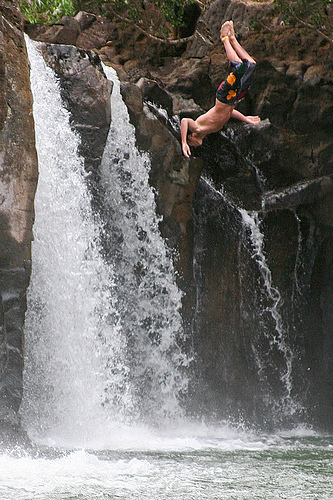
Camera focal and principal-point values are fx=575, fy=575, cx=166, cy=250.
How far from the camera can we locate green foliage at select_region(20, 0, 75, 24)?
1221 centimetres

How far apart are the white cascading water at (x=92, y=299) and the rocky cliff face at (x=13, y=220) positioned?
94 cm

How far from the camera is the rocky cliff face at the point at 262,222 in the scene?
9.95 m

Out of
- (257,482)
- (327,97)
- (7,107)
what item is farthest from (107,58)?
(257,482)

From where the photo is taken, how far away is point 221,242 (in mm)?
10195

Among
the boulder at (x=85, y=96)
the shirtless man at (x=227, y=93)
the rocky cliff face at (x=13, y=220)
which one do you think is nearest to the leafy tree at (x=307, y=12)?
the shirtless man at (x=227, y=93)

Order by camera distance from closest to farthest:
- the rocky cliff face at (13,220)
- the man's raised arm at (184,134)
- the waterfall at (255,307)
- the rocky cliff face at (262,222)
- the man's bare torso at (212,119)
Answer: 1. the rocky cliff face at (13,220)
2. the man's raised arm at (184,134)
3. the man's bare torso at (212,119)
4. the rocky cliff face at (262,222)
5. the waterfall at (255,307)

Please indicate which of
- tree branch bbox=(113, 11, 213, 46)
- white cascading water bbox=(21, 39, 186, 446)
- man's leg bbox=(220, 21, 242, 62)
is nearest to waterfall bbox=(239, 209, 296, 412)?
white cascading water bbox=(21, 39, 186, 446)

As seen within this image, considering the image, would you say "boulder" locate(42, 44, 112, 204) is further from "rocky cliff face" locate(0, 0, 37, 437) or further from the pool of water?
the pool of water

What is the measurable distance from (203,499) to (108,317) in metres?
4.09

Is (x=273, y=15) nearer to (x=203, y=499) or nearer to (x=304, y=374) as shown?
(x=304, y=374)

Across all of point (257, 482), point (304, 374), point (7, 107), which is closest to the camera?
point (257, 482)

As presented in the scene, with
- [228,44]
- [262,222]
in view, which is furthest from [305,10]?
[262,222]

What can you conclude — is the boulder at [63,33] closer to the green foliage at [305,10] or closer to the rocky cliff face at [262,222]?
the rocky cliff face at [262,222]

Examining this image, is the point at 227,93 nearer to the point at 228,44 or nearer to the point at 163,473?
the point at 228,44
